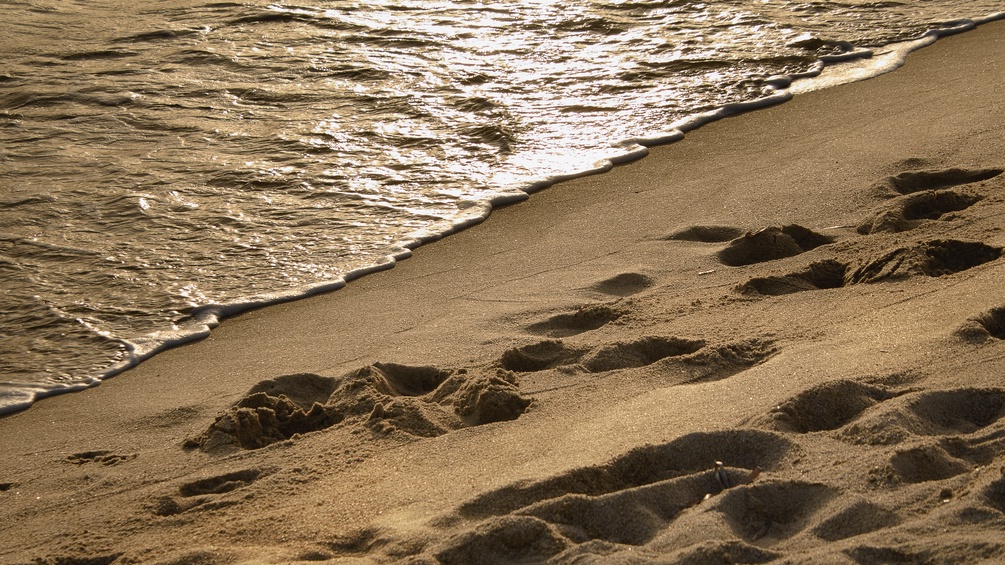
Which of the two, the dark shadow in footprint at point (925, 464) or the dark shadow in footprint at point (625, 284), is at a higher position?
the dark shadow in footprint at point (925, 464)

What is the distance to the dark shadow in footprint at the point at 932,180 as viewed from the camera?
4086mm

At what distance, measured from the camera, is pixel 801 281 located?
336 centimetres

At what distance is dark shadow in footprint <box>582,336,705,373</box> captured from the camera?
115 inches

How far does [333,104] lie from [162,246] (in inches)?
73.3

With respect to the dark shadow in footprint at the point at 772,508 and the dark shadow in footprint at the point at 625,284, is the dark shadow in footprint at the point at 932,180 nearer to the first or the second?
the dark shadow in footprint at the point at 625,284

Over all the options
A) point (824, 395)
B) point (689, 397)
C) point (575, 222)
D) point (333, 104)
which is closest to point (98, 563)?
point (689, 397)

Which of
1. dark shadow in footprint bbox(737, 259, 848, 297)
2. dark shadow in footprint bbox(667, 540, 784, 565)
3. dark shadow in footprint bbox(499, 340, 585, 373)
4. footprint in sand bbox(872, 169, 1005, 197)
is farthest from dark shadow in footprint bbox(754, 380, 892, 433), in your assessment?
footprint in sand bbox(872, 169, 1005, 197)

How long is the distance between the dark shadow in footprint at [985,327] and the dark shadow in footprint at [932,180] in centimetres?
156

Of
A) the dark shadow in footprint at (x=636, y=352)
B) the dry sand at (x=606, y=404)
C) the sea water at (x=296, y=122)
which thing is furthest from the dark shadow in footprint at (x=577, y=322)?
the sea water at (x=296, y=122)

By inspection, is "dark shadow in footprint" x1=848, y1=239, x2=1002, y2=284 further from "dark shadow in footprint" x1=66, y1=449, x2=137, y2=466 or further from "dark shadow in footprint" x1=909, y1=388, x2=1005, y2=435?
"dark shadow in footprint" x1=66, y1=449, x2=137, y2=466

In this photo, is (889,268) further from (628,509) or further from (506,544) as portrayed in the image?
(506,544)

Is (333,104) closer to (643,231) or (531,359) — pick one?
(643,231)

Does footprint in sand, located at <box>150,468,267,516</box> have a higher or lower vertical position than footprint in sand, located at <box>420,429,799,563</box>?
lower

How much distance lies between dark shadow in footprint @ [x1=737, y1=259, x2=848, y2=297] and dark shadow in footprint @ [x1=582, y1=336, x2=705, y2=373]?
491 mm
